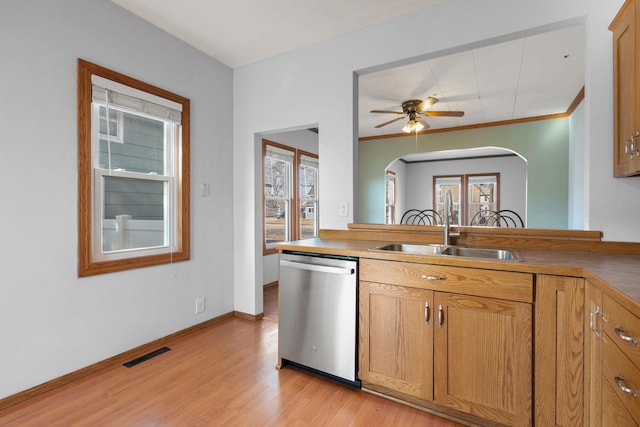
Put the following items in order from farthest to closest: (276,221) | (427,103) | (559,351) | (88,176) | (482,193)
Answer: (482,193)
(276,221)
(427,103)
(88,176)
(559,351)

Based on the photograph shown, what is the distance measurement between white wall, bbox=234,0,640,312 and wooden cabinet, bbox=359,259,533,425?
34.7 inches

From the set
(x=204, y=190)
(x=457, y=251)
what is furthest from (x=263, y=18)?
(x=457, y=251)

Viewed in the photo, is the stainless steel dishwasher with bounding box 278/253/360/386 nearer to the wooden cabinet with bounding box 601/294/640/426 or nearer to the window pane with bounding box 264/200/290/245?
the wooden cabinet with bounding box 601/294/640/426

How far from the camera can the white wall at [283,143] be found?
4707mm

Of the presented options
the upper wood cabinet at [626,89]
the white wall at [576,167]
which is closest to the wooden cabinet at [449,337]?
the upper wood cabinet at [626,89]

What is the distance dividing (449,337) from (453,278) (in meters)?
0.32

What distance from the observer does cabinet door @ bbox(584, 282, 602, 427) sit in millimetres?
1222

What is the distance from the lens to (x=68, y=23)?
2098 mm

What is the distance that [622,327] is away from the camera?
982mm

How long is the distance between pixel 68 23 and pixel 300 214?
3.74m

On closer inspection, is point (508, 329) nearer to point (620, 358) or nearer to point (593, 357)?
point (593, 357)

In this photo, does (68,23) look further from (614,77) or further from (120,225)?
(614,77)

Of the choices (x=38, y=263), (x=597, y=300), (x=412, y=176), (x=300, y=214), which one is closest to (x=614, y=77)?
(x=597, y=300)

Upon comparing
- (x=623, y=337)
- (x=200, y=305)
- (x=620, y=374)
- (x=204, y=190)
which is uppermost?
(x=204, y=190)
